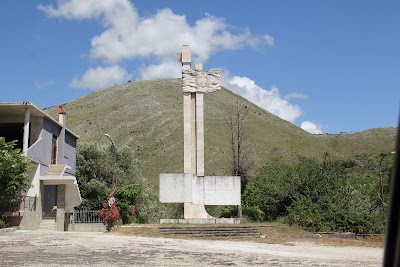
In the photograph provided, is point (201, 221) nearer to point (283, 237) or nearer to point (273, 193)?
point (283, 237)

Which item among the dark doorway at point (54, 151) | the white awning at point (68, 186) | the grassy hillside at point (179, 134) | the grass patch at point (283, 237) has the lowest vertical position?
the grass patch at point (283, 237)

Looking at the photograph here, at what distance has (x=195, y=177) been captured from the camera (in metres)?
31.6

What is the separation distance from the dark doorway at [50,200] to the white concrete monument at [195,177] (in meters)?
9.06

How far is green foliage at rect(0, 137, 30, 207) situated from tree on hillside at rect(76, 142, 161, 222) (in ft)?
47.9

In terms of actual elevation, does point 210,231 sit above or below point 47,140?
below

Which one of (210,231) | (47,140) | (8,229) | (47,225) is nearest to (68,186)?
(47,140)

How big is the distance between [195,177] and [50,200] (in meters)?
12.7

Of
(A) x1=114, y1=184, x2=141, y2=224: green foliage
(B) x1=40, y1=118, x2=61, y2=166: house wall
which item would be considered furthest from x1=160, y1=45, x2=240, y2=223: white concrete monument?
(B) x1=40, y1=118, x2=61, y2=166: house wall

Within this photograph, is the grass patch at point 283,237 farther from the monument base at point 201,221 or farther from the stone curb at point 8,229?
the stone curb at point 8,229

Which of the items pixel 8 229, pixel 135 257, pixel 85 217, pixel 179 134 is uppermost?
pixel 179 134

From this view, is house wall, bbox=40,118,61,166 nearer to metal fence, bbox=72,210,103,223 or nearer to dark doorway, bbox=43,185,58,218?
dark doorway, bbox=43,185,58,218

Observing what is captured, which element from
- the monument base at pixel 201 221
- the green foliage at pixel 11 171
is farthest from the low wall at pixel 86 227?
the green foliage at pixel 11 171

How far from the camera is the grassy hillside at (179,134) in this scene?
79688 millimetres

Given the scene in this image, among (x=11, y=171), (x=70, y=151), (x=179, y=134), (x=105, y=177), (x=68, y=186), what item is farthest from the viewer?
(x=179, y=134)
